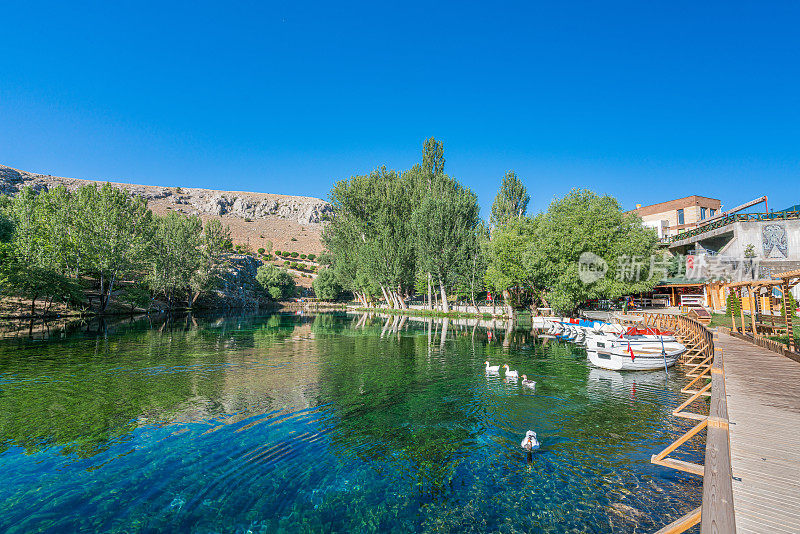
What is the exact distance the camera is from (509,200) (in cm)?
6325

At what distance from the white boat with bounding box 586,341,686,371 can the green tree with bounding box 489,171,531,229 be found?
139ft

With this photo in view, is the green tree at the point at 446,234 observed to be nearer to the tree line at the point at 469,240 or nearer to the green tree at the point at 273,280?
the tree line at the point at 469,240

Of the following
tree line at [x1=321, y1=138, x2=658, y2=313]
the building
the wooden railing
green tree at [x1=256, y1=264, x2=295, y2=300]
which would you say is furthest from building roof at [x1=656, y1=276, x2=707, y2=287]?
green tree at [x1=256, y1=264, x2=295, y2=300]

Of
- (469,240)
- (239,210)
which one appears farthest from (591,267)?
(239,210)

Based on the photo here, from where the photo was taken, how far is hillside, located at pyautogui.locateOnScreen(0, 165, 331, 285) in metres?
140

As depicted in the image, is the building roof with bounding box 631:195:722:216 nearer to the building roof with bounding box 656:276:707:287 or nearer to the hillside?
the building roof with bounding box 656:276:707:287

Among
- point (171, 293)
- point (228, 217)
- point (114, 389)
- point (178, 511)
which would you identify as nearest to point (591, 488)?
point (178, 511)

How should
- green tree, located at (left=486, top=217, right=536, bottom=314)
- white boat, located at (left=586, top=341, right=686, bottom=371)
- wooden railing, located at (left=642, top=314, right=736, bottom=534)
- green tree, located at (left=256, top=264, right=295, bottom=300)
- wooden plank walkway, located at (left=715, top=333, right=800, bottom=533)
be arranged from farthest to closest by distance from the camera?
1. green tree, located at (left=256, top=264, right=295, bottom=300)
2. green tree, located at (left=486, top=217, right=536, bottom=314)
3. white boat, located at (left=586, top=341, right=686, bottom=371)
4. wooden plank walkway, located at (left=715, top=333, right=800, bottom=533)
5. wooden railing, located at (left=642, top=314, right=736, bottom=534)

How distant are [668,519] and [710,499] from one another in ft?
12.2

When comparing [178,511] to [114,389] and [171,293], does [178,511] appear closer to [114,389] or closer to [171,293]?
[114,389]

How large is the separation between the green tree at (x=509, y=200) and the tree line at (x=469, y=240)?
0.53 ft

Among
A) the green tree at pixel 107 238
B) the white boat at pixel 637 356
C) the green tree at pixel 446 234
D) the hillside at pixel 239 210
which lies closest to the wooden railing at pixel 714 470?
the white boat at pixel 637 356

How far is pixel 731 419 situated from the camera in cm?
845

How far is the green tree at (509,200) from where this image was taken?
206ft
